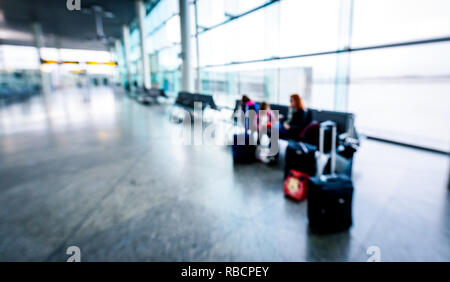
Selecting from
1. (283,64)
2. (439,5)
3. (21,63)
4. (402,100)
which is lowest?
(402,100)

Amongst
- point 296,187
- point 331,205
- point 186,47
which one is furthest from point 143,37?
point 331,205

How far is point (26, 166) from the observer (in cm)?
439

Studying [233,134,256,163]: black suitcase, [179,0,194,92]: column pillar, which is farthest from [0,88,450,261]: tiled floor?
[179,0,194,92]: column pillar

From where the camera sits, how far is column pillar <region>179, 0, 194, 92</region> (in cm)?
975

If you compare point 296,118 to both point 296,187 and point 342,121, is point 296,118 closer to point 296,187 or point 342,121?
point 342,121

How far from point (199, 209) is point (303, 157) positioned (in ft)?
5.53

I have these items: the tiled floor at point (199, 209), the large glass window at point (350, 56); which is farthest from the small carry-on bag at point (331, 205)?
the large glass window at point (350, 56)

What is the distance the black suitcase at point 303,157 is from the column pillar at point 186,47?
25.5ft

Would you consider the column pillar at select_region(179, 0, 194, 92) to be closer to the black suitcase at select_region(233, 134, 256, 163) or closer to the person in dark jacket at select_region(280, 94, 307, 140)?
the black suitcase at select_region(233, 134, 256, 163)

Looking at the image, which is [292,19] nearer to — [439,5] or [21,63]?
[439,5]

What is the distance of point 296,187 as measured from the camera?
9.89ft

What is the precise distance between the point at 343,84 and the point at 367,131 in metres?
1.58

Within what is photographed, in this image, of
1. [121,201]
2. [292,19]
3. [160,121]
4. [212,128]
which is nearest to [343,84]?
[292,19]

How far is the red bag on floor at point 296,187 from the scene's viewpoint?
297 cm
